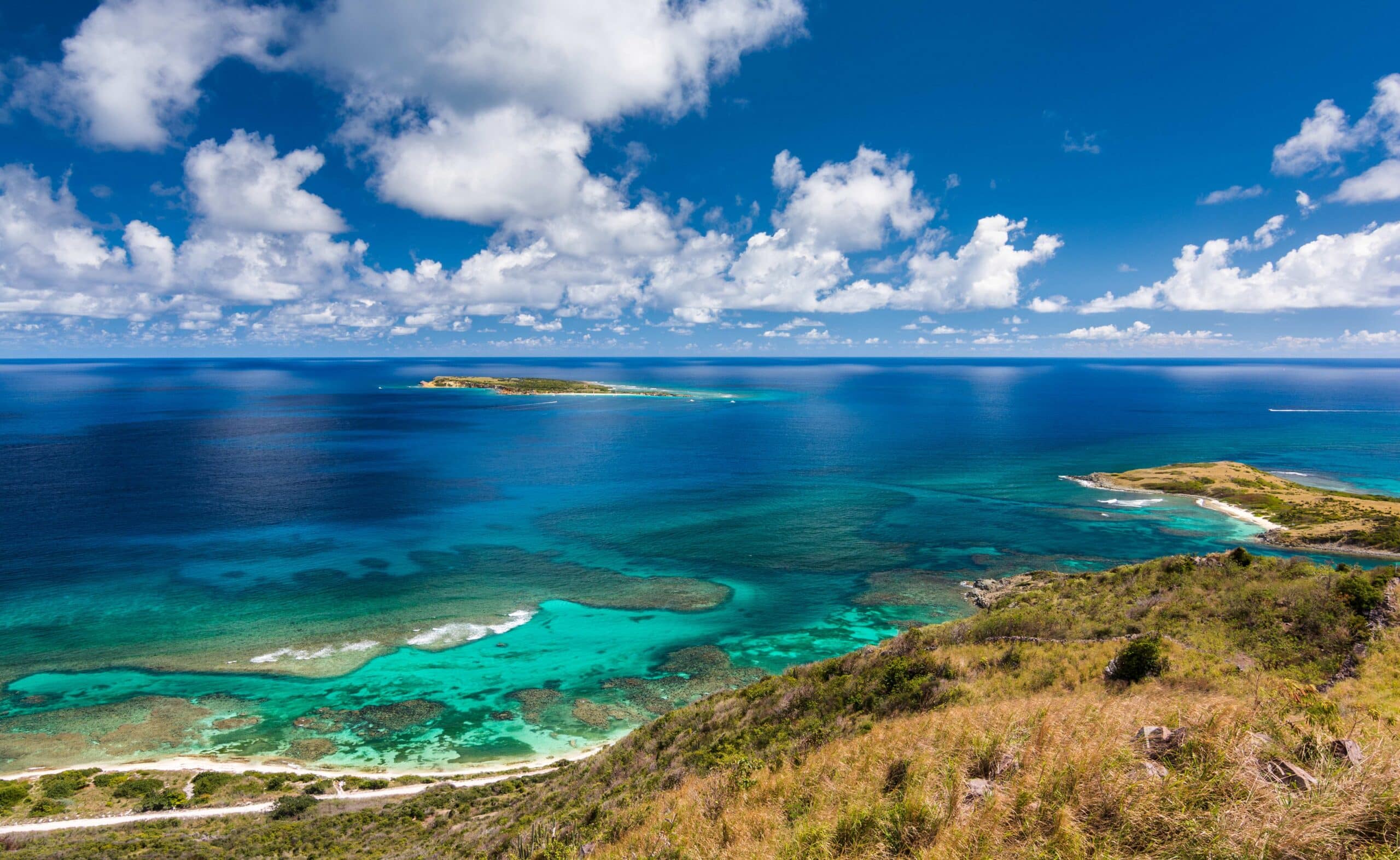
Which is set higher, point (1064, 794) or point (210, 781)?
point (1064, 794)

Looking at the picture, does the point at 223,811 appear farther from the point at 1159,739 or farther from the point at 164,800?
the point at 1159,739

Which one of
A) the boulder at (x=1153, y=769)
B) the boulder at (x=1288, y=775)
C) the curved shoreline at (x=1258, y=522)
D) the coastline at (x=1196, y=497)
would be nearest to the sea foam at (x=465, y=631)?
the boulder at (x=1153, y=769)

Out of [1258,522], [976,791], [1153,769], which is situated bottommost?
[1258,522]

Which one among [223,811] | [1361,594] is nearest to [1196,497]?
[1361,594]

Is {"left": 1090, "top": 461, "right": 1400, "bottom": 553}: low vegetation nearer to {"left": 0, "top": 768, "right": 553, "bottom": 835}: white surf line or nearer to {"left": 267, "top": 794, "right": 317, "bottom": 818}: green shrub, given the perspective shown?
{"left": 0, "top": 768, "right": 553, "bottom": 835}: white surf line

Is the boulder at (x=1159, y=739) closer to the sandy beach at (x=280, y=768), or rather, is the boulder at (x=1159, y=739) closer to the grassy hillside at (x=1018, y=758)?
the grassy hillside at (x=1018, y=758)

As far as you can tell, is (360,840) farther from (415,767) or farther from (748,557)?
(748,557)
